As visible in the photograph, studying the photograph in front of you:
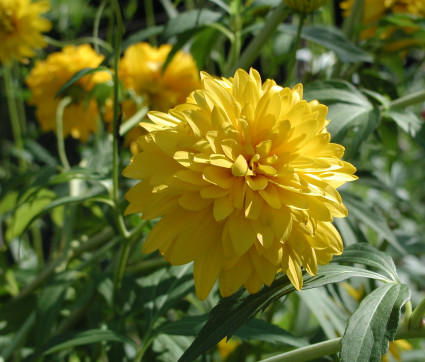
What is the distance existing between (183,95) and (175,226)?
0.53m

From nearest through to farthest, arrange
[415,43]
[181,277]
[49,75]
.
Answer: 1. [181,277]
2. [415,43]
3. [49,75]

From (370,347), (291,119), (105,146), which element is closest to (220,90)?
(291,119)

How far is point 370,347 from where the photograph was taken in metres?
0.37

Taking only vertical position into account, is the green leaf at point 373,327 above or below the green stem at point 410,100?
below

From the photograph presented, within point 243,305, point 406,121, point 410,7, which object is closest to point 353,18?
point 410,7

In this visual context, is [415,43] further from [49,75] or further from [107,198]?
[49,75]

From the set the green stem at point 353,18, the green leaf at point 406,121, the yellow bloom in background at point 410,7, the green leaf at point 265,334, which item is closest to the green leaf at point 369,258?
the green leaf at point 265,334

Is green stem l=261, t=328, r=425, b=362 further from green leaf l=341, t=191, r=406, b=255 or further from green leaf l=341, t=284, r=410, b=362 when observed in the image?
green leaf l=341, t=191, r=406, b=255

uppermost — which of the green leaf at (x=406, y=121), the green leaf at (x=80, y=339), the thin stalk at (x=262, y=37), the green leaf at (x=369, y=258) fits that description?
the thin stalk at (x=262, y=37)

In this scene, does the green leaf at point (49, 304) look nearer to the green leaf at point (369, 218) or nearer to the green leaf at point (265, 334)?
the green leaf at point (265, 334)

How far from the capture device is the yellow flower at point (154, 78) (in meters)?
0.88

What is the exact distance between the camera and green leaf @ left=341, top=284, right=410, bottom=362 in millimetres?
368

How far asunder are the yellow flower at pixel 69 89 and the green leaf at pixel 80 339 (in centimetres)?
50

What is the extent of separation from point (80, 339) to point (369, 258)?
308 millimetres
